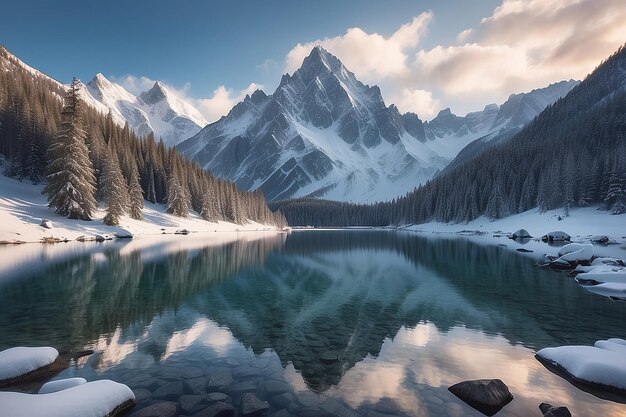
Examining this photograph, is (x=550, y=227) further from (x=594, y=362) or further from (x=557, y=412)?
(x=557, y=412)

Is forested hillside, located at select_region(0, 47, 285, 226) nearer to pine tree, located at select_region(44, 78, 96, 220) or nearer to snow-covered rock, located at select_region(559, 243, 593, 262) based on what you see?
pine tree, located at select_region(44, 78, 96, 220)

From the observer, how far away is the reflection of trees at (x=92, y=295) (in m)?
13.9

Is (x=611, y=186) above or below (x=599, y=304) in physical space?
above

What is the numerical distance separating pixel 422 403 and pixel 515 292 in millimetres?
18663

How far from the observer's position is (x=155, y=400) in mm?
8609

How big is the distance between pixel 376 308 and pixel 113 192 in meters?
58.2

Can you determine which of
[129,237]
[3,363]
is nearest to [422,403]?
[3,363]

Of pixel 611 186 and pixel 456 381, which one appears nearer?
pixel 456 381

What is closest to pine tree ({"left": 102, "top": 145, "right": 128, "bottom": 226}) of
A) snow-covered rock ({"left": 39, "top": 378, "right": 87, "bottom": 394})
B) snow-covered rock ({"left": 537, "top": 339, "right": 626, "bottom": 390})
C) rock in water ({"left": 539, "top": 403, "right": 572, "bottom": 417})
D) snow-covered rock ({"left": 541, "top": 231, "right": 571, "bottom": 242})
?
snow-covered rock ({"left": 39, "top": 378, "right": 87, "bottom": 394})

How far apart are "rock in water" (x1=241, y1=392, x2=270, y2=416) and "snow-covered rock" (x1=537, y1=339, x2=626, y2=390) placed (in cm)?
950

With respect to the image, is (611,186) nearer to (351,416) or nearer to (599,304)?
(599,304)

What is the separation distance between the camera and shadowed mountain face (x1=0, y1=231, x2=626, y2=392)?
12930mm

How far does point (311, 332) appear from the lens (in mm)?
14961

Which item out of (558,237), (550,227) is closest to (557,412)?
(558,237)
